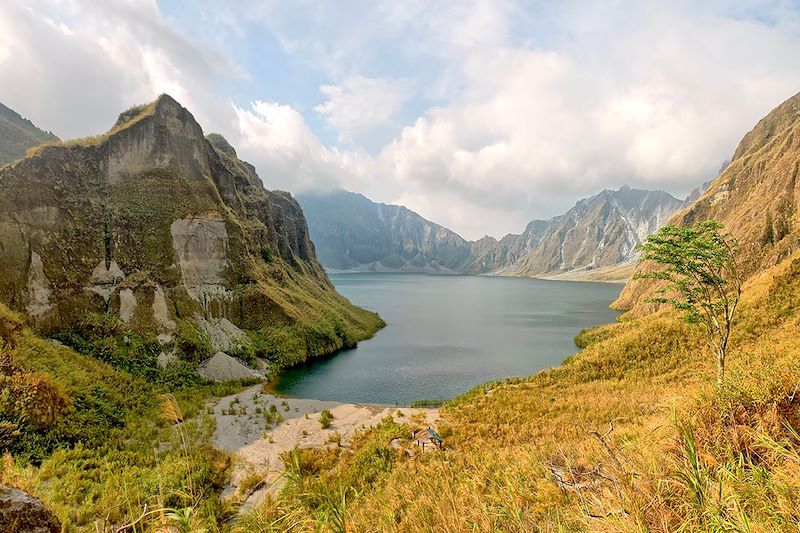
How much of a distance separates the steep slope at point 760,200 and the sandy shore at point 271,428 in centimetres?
4629

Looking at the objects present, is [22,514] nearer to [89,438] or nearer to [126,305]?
[89,438]

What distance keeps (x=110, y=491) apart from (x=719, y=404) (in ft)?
59.9

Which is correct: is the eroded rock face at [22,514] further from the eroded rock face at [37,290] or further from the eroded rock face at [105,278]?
the eroded rock face at [105,278]

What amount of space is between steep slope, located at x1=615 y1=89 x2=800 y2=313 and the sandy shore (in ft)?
152

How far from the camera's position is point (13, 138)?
6806 cm

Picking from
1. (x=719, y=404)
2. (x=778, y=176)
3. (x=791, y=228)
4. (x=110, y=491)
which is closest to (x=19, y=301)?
(x=110, y=491)

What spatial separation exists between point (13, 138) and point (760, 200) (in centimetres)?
13144

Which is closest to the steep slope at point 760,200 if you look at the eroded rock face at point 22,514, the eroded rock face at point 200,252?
the eroded rock face at point 22,514

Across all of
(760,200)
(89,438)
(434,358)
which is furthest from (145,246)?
(760,200)

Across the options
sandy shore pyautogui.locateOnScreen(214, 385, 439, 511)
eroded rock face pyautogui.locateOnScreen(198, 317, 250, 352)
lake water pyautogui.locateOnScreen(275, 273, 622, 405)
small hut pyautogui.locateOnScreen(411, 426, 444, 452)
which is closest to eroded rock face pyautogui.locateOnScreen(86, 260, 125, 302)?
eroded rock face pyautogui.locateOnScreen(198, 317, 250, 352)

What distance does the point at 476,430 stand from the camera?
18359mm

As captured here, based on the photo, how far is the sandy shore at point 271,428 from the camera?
1616cm

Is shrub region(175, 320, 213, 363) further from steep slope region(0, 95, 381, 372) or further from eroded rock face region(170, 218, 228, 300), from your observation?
eroded rock face region(170, 218, 228, 300)

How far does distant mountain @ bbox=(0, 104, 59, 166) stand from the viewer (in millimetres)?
63656
